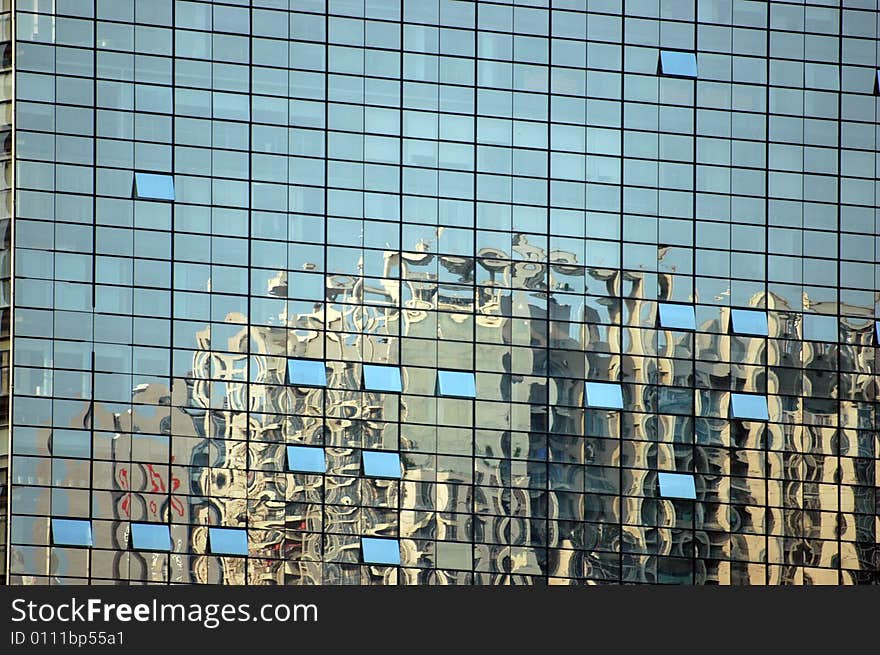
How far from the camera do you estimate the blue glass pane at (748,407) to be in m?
74.8

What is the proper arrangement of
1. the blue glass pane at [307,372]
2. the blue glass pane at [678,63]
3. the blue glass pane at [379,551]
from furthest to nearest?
1. the blue glass pane at [678,63]
2. the blue glass pane at [307,372]
3. the blue glass pane at [379,551]

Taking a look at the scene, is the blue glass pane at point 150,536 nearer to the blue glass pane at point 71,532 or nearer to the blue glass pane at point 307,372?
the blue glass pane at point 71,532

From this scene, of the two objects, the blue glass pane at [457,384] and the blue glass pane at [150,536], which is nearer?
the blue glass pane at [150,536]

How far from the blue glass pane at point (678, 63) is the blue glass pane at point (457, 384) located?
1185cm

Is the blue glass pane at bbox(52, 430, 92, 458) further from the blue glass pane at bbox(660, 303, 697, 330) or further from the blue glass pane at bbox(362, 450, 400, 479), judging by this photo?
the blue glass pane at bbox(660, 303, 697, 330)

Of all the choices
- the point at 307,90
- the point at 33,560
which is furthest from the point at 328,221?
the point at 33,560

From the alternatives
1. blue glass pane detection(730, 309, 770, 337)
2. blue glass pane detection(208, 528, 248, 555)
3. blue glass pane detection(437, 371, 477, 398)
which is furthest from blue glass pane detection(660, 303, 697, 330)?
blue glass pane detection(208, 528, 248, 555)

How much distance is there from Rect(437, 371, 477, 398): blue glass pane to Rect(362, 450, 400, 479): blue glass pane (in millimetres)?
2682

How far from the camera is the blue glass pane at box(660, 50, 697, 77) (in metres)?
75.4

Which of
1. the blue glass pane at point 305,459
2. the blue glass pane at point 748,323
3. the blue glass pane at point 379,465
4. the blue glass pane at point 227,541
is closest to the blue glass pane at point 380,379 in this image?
the blue glass pane at point 379,465

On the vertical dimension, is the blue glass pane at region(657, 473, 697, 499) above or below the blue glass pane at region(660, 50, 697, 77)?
below

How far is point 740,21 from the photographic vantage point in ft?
250

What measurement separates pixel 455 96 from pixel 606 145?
201 inches

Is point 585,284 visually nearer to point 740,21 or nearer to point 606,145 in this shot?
point 606,145
